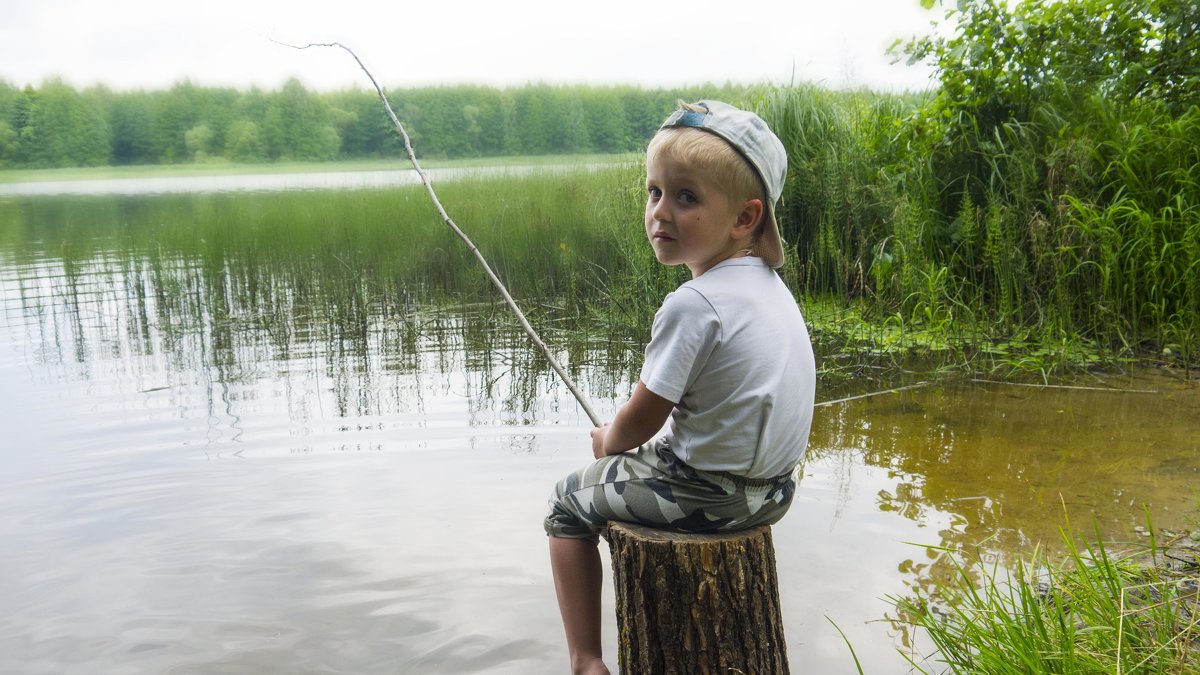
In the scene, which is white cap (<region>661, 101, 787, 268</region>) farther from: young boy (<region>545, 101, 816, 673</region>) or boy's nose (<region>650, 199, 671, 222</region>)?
boy's nose (<region>650, 199, 671, 222</region>)

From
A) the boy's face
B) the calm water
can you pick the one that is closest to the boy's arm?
the boy's face

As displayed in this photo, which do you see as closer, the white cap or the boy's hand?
the white cap

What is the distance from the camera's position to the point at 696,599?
1915 millimetres

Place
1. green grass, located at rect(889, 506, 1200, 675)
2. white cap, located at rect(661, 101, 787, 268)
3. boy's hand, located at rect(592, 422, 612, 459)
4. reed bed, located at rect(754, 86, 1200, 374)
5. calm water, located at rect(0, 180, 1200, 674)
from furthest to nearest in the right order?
reed bed, located at rect(754, 86, 1200, 374)
calm water, located at rect(0, 180, 1200, 674)
boy's hand, located at rect(592, 422, 612, 459)
white cap, located at rect(661, 101, 787, 268)
green grass, located at rect(889, 506, 1200, 675)

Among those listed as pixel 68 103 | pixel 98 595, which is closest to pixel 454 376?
pixel 98 595

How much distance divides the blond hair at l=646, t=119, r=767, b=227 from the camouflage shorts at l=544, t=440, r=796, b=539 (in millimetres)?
560

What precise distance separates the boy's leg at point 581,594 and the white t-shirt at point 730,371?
376 mm

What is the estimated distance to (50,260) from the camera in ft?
35.2

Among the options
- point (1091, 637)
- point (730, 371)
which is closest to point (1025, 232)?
point (1091, 637)

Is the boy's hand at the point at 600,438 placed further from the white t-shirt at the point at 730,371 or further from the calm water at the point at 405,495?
the calm water at the point at 405,495

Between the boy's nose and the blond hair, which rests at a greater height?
the blond hair

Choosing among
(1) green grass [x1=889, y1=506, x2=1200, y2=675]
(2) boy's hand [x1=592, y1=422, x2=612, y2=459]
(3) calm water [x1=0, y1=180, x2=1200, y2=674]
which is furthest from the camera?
(3) calm water [x1=0, y1=180, x2=1200, y2=674]

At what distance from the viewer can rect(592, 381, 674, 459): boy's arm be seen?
6.06ft

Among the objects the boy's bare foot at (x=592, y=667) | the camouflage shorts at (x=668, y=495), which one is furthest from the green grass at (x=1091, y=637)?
the boy's bare foot at (x=592, y=667)
